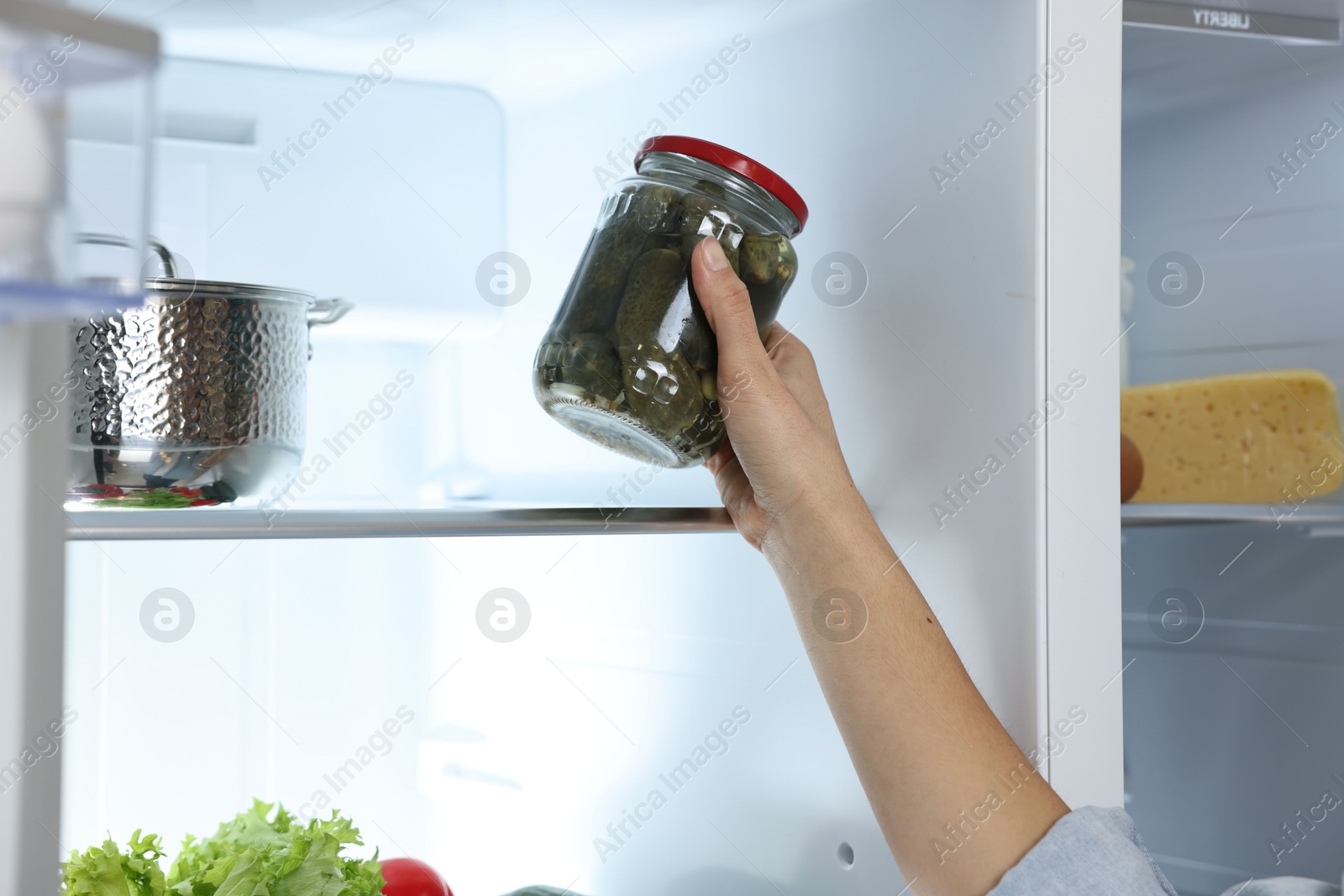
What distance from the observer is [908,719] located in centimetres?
64

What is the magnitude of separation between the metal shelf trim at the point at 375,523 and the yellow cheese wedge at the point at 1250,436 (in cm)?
75

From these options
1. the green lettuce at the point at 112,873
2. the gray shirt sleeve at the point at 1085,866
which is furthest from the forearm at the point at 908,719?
the green lettuce at the point at 112,873

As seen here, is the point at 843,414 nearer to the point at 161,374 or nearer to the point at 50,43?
the point at 161,374

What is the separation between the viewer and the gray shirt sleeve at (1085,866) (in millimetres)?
598

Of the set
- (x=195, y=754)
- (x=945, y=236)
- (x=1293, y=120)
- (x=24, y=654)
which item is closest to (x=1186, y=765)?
(x=1293, y=120)

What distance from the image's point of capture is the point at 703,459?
69cm

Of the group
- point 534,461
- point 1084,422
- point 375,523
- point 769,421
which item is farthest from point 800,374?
point 534,461

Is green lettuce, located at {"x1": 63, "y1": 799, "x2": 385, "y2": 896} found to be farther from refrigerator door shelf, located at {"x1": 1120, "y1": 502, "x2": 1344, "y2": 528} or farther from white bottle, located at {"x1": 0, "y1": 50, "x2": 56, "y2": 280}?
Result: refrigerator door shelf, located at {"x1": 1120, "y1": 502, "x2": 1344, "y2": 528}

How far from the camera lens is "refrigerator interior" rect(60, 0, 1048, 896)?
0.75 m

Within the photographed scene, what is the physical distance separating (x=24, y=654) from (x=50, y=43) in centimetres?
20

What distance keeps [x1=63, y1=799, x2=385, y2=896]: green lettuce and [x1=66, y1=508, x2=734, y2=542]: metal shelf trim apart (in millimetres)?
226

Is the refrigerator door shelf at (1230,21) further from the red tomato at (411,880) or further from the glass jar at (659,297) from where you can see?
the red tomato at (411,880)

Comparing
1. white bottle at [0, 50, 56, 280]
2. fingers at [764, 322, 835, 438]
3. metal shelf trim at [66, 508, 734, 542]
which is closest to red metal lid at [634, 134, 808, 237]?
fingers at [764, 322, 835, 438]

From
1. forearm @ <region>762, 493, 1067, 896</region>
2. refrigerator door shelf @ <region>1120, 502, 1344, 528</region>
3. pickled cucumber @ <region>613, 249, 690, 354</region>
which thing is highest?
pickled cucumber @ <region>613, 249, 690, 354</region>
